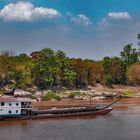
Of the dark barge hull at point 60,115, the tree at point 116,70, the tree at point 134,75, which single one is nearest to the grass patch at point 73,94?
the tree at point 116,70

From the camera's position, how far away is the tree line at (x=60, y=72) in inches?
5177

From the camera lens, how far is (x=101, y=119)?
259 ft

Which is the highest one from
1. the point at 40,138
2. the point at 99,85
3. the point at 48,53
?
the point at 48,53

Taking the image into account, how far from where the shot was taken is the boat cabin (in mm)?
78438

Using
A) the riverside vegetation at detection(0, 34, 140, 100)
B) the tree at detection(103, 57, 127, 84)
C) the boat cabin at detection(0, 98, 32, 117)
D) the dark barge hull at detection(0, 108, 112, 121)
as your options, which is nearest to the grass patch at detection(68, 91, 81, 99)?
the riverside vegetation at detection(0, 34, 140, 100)

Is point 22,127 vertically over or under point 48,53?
under

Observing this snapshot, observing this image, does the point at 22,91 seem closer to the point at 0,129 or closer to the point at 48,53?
the point at 48,53

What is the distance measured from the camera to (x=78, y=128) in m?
68.5

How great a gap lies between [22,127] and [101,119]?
1487 cm

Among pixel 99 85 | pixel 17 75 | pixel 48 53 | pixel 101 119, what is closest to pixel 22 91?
pixel 17 75

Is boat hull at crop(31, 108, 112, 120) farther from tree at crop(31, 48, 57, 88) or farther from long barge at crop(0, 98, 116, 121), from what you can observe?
tree at crop(31, 48, 57, 88)

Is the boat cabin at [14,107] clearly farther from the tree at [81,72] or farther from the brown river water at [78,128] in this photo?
the tree at [81,72]

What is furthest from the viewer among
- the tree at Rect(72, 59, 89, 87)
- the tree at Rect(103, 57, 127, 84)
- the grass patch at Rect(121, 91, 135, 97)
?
the tree at Rect(103, 57, 127, 84)

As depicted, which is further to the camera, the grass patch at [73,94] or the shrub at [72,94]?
the shrub at [72,94]
